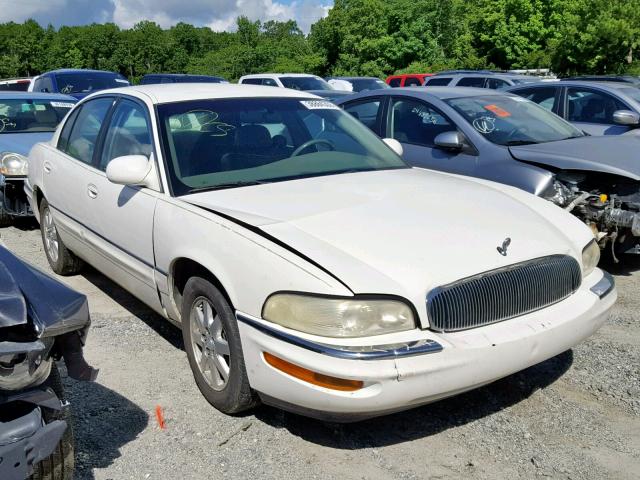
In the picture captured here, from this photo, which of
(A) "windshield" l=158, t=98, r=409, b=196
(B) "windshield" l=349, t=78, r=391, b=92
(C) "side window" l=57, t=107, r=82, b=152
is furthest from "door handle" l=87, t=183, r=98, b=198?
(B) "windshield" l=349, t=78, r=391, b=92

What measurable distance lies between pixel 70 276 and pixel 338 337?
3.79 m

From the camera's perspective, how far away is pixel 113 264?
4.51 meters

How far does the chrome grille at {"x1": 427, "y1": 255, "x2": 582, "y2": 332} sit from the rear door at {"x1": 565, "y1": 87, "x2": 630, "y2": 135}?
567cm

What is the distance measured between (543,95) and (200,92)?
19.6 ft

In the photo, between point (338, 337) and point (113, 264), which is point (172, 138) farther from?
point (338, 337)

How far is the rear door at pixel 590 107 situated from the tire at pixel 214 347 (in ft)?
21.1

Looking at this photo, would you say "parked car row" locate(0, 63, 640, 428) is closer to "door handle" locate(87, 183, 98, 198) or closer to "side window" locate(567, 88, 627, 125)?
"door handle" locate(87, 183, 98, 198)

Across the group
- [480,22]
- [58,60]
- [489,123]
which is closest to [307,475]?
[489,123]

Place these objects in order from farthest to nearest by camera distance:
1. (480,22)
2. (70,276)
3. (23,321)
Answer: (480,22) < (70,276) < (23,321)

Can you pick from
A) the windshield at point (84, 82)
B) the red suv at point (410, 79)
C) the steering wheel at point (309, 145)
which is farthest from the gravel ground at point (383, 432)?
the red suv at point (410, 79)

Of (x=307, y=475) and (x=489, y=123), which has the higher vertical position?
(x=489, y=123)

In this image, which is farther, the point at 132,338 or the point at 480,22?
the point at 480,22

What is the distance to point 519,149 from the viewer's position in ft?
20.3

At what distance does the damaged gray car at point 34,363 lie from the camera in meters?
2.18
